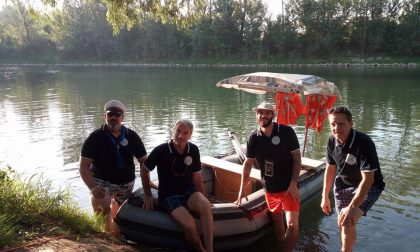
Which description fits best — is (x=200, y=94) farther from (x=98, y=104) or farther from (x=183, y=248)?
(x=183, y=248)

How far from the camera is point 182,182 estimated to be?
471cm

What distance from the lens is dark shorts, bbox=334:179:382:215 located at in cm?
400

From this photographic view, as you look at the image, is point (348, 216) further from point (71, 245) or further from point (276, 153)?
point (71, 245)

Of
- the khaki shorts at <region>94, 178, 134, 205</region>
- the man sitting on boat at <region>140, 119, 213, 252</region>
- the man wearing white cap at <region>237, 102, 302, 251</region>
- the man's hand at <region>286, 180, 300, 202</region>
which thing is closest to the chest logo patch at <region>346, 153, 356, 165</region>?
the man wearing white cap at <region>237, 102, 302, 251</region>

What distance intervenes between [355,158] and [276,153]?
3.54 feet

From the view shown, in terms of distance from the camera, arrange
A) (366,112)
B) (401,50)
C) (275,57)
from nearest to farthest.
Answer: (366,112) < (401,50) < (275,57)

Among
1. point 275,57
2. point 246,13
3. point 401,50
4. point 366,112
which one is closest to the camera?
point 366,112

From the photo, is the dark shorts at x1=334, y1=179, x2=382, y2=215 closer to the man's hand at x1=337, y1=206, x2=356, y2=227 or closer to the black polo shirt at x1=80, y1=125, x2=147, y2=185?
the man's hand at x1=337, y1=206, x2=356, y2=227

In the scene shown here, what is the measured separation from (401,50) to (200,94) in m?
32.6

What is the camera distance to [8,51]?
72.1 m

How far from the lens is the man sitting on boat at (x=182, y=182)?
14.9ft

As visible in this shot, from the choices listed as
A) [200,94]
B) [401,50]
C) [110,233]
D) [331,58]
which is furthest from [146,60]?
[110,233]

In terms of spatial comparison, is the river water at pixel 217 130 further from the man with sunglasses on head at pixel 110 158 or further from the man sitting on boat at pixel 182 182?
the man with sunglasses on head at pixel 110 158

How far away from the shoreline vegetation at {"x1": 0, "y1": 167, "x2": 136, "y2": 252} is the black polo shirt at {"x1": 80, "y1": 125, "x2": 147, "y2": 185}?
2.40 feet
